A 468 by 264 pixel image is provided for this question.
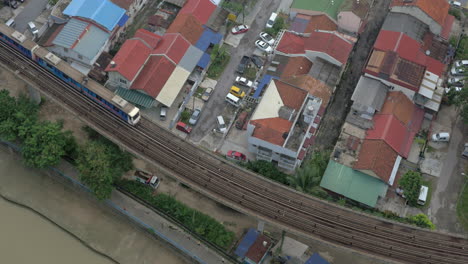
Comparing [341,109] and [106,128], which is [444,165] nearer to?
[341,109]

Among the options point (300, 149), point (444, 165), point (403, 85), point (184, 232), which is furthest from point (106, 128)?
point (444, 165)

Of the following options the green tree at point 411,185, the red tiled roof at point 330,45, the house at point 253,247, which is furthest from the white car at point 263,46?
the house at point 253,247

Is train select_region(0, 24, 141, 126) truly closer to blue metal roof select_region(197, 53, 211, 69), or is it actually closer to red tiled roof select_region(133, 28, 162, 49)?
red tiled roof select_region(133, 28, 162, 49)

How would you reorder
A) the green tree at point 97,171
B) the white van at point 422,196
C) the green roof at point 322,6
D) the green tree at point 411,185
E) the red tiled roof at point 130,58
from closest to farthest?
the green tree at point 97,171 < the green tree at point 411,185 < the white van at point 422,196 < the red tiled roof at point 130,58 < the green roof at point 322,6

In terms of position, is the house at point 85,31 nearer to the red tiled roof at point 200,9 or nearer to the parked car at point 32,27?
the parked car at point 32,27

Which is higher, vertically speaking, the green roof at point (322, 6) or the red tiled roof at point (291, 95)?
the green roof at point (322, 6)

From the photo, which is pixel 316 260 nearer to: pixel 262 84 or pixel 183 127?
pixel 183 127
